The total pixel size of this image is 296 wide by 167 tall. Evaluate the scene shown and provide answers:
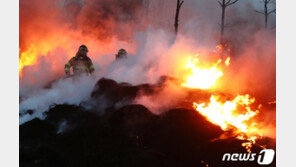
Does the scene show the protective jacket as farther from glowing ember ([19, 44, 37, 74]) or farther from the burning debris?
glowing ember ([19, 44, 37, 74])

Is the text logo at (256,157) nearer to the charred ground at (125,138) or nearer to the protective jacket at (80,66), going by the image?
the charred ground at (125,138)

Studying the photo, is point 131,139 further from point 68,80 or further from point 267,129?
point 68,80

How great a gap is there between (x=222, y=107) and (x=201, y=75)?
107 inches

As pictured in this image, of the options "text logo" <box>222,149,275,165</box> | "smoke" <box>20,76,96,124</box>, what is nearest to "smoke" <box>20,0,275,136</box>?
"smoke" <box>20,76,96,124</box>

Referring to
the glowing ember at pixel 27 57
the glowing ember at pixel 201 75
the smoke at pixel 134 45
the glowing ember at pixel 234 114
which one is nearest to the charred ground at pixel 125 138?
the glowing ember at pixel 234 114

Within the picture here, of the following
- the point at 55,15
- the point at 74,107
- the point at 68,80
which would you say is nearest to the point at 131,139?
the point at 74,107

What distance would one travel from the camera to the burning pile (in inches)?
395

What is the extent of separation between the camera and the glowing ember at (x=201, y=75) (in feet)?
44.7

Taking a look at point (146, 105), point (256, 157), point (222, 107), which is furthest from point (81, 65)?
point (256, 157)

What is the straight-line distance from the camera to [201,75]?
1412 centimetres

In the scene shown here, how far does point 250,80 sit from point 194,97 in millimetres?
5988

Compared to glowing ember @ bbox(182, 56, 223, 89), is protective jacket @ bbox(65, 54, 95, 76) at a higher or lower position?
higher

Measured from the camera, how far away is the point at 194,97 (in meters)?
12.3

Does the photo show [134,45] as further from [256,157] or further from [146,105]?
[256,157]
